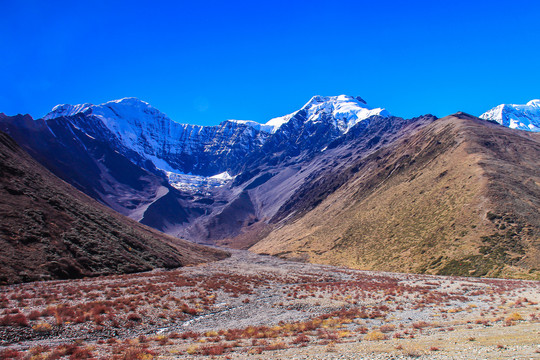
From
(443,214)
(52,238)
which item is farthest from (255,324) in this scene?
(443,214)

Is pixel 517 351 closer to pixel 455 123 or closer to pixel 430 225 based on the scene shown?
pixel 430 225

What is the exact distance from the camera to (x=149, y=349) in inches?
653

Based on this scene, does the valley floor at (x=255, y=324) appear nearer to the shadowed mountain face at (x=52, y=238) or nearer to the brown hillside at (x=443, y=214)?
the shadowed mountain face at (x=52, y=238)

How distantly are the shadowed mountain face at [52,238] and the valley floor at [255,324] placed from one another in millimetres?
6683

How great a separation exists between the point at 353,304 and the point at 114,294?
74.0ft

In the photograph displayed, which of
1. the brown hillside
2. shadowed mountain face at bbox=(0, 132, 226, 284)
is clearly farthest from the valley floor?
the brown hillside

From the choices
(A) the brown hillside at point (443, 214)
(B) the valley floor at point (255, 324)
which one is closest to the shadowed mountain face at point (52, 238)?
(B) the valley floor at point (255, 324)

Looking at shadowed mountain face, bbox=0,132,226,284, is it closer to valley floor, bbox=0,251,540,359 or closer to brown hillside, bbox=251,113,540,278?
valley floor, bbox=0,251,540,359

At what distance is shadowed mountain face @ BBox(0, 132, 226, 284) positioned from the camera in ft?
120

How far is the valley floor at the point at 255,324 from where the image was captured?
15086mm

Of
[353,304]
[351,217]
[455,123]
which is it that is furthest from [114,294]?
[455,123]

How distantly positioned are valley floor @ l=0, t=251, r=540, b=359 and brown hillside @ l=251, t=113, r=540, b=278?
3127cm

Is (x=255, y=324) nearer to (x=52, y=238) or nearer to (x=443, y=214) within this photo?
(x=52, y=238)

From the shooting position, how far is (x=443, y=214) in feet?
279
